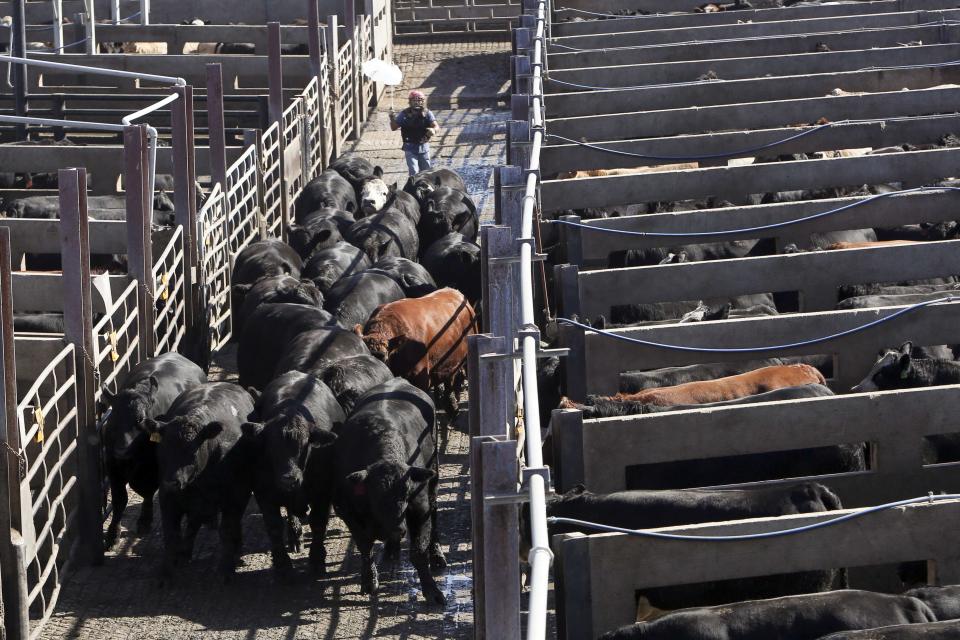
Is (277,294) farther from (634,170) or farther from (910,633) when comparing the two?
(910,633)

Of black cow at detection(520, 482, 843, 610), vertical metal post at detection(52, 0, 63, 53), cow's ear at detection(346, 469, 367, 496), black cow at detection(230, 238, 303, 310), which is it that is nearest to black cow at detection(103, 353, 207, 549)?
cow's ear at detection(346, 469, 367, 496)

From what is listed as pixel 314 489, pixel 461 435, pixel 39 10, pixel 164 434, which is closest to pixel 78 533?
pixel 164 434

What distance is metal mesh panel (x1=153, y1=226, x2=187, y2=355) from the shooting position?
12.1m

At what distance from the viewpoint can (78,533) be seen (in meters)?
9.84

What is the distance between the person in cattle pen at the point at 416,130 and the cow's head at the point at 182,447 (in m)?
9.48

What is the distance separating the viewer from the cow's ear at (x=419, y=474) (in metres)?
9.02

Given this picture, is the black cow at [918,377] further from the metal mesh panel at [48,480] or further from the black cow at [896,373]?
the metal mesh panel at [48,480]

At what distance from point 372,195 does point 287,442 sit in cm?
791

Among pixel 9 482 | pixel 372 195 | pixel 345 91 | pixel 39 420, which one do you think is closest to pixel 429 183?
pixel 372 195

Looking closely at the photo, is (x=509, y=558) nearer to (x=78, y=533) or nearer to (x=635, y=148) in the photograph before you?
(x=78, y=533)

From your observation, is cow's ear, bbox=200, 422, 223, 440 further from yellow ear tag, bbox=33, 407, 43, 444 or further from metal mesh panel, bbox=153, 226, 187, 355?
metal mesh panel, bbox=153, 226, 187, 355

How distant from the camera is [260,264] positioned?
14.2m

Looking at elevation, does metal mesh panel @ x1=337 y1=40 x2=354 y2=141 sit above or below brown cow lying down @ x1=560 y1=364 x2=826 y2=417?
above

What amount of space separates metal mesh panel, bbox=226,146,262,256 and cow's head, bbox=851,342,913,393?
815 cm
